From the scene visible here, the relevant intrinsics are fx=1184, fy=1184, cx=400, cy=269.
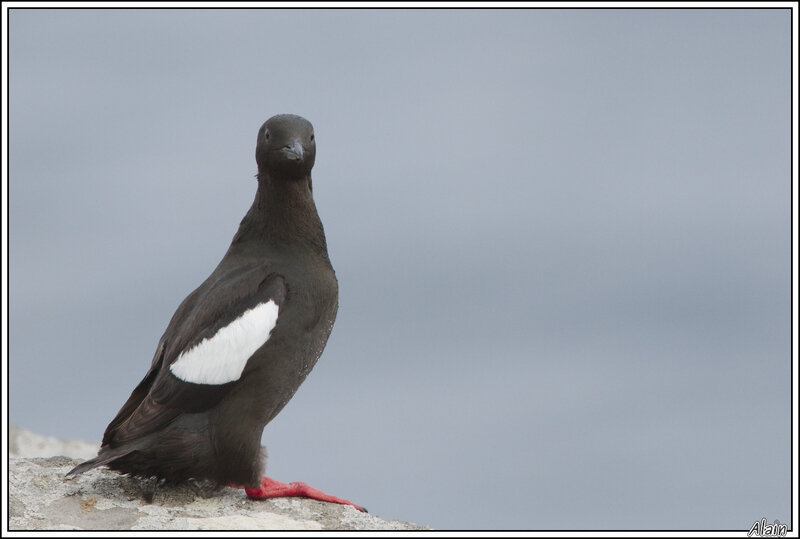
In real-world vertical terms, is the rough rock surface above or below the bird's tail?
below

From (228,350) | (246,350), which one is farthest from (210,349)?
(246,350)

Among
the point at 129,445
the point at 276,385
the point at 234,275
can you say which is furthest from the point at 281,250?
the point at 129,445

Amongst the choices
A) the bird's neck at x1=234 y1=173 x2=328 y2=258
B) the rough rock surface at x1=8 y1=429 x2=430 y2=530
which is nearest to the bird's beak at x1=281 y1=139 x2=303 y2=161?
the bird's neck at x1=234 y1=173 x2=328 y2=258

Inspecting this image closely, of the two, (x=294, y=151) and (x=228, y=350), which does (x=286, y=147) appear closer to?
(x=294, y=151)

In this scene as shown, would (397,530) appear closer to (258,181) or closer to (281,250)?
(281,250)

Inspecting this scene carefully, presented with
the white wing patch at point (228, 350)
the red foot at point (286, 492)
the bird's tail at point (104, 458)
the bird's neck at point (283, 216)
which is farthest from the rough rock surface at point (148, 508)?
the bird's neck at point (283, 216)

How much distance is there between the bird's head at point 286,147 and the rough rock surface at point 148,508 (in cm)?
224

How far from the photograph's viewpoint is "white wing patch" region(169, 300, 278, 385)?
7.73m

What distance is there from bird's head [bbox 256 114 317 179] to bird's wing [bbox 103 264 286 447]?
0.69 metres

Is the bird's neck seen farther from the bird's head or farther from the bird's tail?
the bird's tail

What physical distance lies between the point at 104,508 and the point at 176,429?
693mm

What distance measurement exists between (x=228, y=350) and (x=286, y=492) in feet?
3.65

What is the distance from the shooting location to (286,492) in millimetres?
8117

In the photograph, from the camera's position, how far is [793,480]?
338 inches
